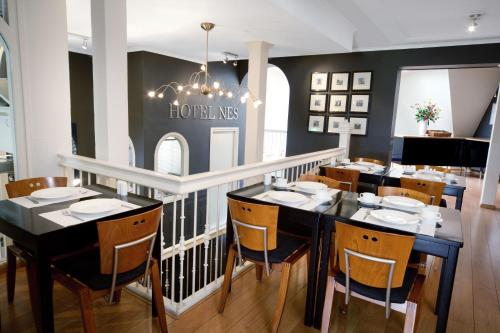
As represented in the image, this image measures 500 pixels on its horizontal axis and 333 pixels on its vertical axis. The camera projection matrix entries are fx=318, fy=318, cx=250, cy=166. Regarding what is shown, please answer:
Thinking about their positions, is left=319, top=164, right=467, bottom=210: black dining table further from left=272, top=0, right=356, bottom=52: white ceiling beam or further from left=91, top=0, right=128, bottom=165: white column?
left=91, top=0, right=128, bottom=165: white column

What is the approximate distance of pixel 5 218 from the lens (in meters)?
1.72

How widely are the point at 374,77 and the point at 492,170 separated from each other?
2.57 m

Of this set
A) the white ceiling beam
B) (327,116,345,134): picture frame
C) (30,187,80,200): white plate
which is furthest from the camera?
(327,116,345,134): picture frame

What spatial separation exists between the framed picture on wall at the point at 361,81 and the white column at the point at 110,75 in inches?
178

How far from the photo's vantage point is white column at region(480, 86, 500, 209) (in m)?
5.34

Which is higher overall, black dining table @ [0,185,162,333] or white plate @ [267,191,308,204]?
white plate @ [267,191,308,204]

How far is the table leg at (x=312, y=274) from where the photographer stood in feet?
6.75

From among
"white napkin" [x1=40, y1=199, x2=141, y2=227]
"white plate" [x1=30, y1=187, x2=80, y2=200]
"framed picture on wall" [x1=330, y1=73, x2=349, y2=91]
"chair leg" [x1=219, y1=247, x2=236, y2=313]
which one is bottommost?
"chair leg" [x1=219, y1=247, x2=236, y2=313]

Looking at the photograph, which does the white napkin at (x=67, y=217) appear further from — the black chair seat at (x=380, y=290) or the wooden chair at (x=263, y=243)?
the black chair seat at (x=380, y=290)

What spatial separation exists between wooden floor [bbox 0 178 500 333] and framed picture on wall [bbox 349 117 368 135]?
3631 millimetres

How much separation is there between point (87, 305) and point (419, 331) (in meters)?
2.13

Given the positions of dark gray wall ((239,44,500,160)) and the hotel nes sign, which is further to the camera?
the hotel nes sign

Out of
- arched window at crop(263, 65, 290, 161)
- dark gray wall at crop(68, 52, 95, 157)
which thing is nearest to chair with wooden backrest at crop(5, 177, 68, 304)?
dark gray wall at crop(68, 52, 95, 157)

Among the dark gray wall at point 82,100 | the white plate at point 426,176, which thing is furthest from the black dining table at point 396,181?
the dark gray wall at point 82,100
